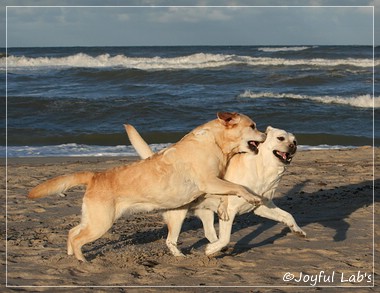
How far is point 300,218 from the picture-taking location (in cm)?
771

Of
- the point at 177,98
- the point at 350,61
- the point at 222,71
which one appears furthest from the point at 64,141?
the point at 350,61

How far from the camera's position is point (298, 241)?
6609mm

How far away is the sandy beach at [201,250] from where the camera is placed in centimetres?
527

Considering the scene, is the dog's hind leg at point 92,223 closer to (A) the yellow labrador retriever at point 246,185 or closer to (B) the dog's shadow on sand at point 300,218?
(B) the dog's shadow on sand at point 300,218

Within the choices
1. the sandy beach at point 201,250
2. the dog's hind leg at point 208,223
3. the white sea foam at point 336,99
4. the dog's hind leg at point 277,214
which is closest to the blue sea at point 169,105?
the white sea foam at point 336,99

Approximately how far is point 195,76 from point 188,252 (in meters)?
23.5

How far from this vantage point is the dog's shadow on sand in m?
6.66

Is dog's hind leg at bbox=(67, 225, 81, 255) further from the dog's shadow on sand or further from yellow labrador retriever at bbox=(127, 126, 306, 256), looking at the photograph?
yellow labrador retriever at bbox=(127, 126, 306, 256)

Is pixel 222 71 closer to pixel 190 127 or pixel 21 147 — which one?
pixel 190 127

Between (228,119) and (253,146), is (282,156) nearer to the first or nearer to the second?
(253,146)

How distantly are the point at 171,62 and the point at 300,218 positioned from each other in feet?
114

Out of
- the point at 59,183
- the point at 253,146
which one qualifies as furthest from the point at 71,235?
the point at 253,146

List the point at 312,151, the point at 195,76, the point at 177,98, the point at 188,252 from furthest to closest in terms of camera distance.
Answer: the point at 195,76, the point at 177,98, the point at 312,151, the point at 188,252

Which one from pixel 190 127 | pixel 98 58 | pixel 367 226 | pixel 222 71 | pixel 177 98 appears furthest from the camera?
pixel 98 58
